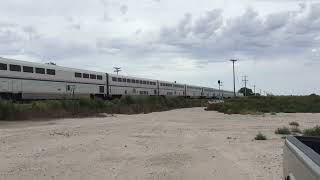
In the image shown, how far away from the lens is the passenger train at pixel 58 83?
39.6 m

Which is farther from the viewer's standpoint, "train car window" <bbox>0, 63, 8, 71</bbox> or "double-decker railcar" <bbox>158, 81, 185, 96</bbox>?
"double-decker railcar" <bbox>158, 81, 185, 96</bbox>

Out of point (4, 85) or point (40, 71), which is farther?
point (40, 71)

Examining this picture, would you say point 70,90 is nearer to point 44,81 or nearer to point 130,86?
point 44,81

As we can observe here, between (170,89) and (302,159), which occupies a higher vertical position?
(170,89)

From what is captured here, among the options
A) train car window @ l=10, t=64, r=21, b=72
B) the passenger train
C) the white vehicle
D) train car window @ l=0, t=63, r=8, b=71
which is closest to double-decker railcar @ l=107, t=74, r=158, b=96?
the passenger train

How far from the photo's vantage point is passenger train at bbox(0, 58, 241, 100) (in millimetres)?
39562

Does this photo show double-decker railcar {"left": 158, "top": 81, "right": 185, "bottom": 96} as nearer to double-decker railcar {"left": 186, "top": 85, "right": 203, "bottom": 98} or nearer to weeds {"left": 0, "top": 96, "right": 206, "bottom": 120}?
double-decker railcar {"left": 186, "top": 85, "right": 203, "bottom": 98}

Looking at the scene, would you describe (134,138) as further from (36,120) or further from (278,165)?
(36,120)


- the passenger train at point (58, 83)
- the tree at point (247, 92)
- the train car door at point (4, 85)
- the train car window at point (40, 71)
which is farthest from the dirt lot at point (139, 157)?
the tree at point (247, 92)

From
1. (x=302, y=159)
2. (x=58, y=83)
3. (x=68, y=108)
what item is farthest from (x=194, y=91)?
(x=302, y=159)

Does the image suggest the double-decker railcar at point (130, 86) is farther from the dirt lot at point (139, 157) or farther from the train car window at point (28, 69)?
the dirt lot at point (139, 157)

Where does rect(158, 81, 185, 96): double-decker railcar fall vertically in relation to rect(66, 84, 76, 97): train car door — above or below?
above

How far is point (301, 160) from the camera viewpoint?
4.16 m

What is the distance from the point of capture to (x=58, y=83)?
4831 cm
